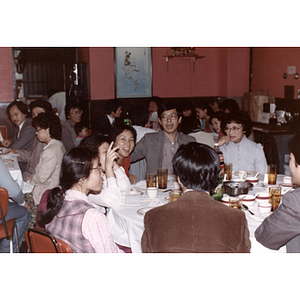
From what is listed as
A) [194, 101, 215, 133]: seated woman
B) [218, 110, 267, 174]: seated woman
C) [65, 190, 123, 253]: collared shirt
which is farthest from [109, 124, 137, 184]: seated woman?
[194, 101, 215, 133]: seated woman

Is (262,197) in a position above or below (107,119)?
below

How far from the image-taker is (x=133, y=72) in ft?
26.8

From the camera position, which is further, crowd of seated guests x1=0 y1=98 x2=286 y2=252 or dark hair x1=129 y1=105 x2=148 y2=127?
dark hair x1=129 y1=105 x2=148 y2=127

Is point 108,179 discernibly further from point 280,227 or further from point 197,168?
point 280,227

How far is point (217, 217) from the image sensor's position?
60.7 inches

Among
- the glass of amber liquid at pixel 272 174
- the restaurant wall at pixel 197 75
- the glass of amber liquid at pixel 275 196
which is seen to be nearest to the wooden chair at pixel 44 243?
the glass of amber liquid at pixel 275 196

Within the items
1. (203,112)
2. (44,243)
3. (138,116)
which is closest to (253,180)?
(44,243)

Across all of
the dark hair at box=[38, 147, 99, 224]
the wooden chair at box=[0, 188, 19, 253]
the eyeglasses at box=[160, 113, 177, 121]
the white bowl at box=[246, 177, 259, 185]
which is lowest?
the wooden chair at box=[0, 188, 19, 253]

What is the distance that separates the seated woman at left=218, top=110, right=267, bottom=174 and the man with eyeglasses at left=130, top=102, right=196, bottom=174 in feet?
1.26

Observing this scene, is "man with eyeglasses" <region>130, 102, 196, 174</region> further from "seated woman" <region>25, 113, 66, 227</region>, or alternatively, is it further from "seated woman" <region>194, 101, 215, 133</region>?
"seated woman" <region>194, 101, 215, 133</region>

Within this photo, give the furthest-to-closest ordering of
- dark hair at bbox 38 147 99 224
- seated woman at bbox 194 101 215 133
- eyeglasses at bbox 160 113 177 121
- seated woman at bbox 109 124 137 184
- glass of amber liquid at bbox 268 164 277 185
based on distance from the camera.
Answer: seated woman at bbox 194 101 215 133, eyeglasses at bbox 160 113 177 121, seated woman at bbox 109 124 137 184, glass of amber liquid at bbox 268 164 277 185, dark hair at bbox 38 147 99 224

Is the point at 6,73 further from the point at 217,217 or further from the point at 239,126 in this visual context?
the point at 217,217

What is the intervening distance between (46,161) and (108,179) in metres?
1.05

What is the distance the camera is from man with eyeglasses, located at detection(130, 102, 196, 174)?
3.48 metres
